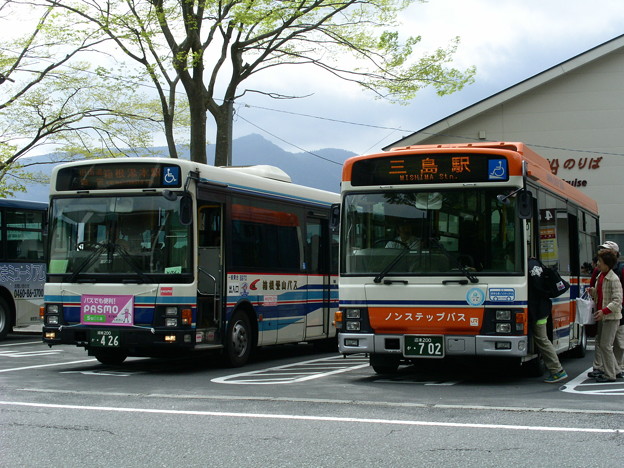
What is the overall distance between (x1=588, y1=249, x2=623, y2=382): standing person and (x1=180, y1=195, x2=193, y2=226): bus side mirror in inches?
211

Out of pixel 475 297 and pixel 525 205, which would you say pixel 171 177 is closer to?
pixel 475 297

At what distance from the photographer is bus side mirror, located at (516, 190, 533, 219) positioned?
34.1 ft

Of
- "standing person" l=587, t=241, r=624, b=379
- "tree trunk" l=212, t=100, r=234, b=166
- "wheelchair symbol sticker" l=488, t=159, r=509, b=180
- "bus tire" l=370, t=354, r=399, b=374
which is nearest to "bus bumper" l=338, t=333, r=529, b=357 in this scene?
"bus tire" l=370, t=354, r=399, b=374

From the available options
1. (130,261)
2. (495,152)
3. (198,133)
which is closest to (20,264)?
(198,133)

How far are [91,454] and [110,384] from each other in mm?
4789

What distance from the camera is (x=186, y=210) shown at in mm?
11930

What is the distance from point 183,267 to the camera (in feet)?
40.0

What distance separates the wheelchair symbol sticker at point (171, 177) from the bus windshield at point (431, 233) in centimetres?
244

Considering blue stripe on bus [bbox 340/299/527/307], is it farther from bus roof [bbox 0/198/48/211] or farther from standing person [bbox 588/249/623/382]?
bus roof [bbox 0/198/48/211]

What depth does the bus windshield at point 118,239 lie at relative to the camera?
481 inches

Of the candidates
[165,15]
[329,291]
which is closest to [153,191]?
[329,291]

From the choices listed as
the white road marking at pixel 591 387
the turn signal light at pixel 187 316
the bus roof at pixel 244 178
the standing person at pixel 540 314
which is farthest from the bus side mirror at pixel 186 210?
the white road marking at pixel 591 387

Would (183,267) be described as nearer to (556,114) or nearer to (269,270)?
(269,270)

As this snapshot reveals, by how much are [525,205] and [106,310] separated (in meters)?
5.89
